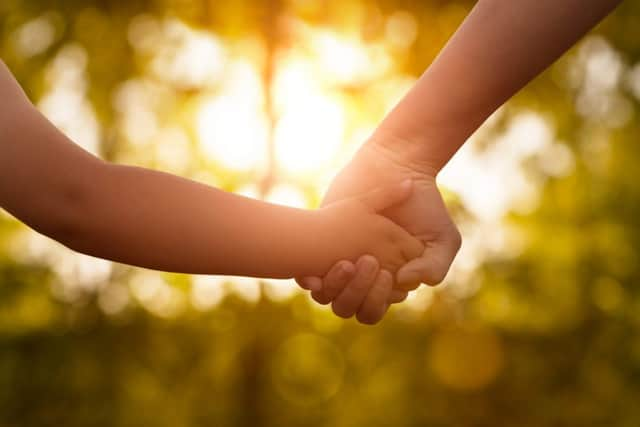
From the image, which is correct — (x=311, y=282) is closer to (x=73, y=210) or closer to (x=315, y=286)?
(x=315, y=286)

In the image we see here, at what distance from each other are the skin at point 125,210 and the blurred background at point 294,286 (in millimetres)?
5340

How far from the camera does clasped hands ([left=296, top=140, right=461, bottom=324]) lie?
2246 mm

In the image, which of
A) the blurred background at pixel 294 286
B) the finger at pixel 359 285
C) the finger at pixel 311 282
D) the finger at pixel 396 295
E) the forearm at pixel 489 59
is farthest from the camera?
the blurred background at pixel 294 286

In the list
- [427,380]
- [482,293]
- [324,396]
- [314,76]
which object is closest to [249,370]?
[324,396]

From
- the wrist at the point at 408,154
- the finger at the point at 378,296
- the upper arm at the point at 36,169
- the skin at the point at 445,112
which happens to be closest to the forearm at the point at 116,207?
the upper arm at the point at 36,169

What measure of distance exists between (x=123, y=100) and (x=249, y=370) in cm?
340

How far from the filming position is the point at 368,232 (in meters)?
2.26

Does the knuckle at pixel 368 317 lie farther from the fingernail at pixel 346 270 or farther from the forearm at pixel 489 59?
the forearm at pixel 489 59

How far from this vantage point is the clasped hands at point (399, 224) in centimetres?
225

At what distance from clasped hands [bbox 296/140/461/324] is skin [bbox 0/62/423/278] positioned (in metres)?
0.31

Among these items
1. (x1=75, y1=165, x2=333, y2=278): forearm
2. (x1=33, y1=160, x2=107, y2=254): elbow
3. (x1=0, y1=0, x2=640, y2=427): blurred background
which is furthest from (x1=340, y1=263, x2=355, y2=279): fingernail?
(x1=0, y1=0, x2=640, y2=427): blurred background

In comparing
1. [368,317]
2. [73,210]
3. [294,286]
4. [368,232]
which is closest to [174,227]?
[73,210]

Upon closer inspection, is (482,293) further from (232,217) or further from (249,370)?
(232,217)

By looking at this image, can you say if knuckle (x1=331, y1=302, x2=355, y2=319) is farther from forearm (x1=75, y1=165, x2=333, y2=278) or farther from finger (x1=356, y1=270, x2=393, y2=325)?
forearm (x1=75, y1=165, x2=333, y2=278)
